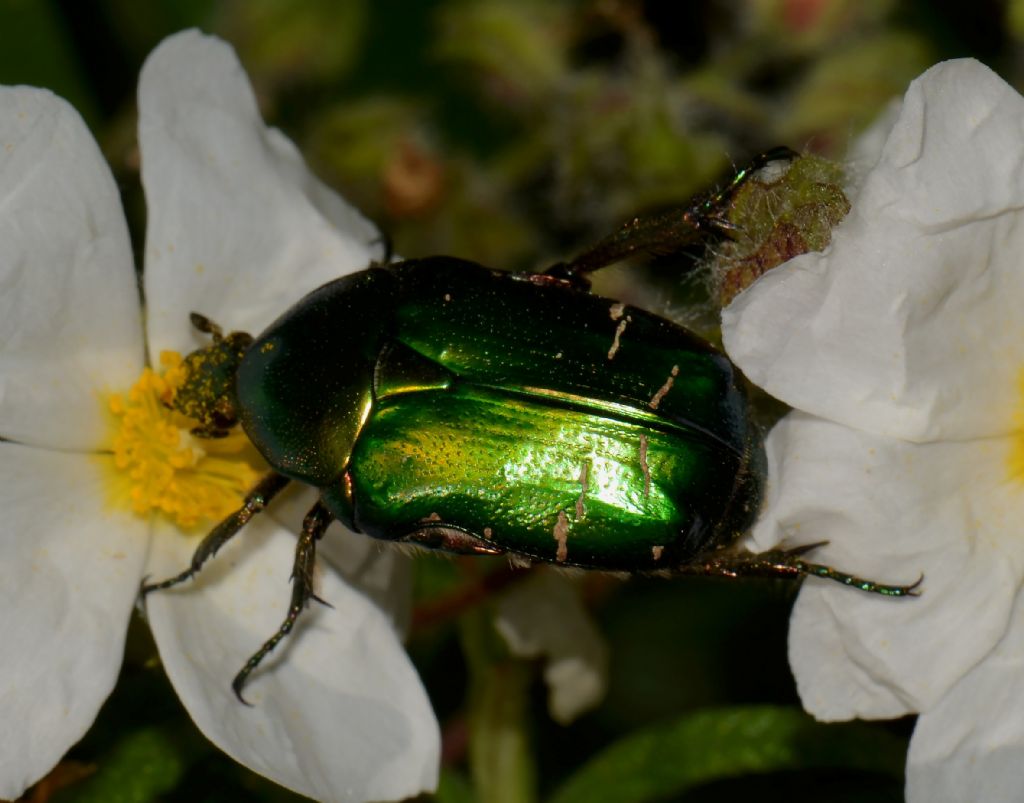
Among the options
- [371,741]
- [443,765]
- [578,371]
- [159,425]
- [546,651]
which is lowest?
[443,765]

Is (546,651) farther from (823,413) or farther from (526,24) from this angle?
(526,24)

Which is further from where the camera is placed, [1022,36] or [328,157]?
[328,157]

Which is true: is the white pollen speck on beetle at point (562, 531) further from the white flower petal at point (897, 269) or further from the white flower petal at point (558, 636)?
the white flower petal at point (558, 636)

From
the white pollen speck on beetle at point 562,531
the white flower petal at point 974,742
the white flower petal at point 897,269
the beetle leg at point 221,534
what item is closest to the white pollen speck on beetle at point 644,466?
the white pollen speck on beetle at point 562,531

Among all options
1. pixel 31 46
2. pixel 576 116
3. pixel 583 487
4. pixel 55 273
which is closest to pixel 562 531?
pixel 583 487

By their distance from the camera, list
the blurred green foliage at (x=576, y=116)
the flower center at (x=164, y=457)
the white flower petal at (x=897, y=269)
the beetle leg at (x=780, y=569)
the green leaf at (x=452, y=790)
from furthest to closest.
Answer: the blurred green foliage at (x=576, y=116) < the green leaf at (x=452, y=790) < the flower center at (x=164, y=457) < the beetle leg at (x=780, y=569) < the white flower petal at (x=897, y=269)

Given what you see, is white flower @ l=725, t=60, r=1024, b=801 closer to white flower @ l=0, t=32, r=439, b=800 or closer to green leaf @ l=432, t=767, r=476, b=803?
white flower @ l=0, t=32, r=439, b=800

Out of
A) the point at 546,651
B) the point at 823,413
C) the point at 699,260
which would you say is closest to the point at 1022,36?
the point at 699,260
